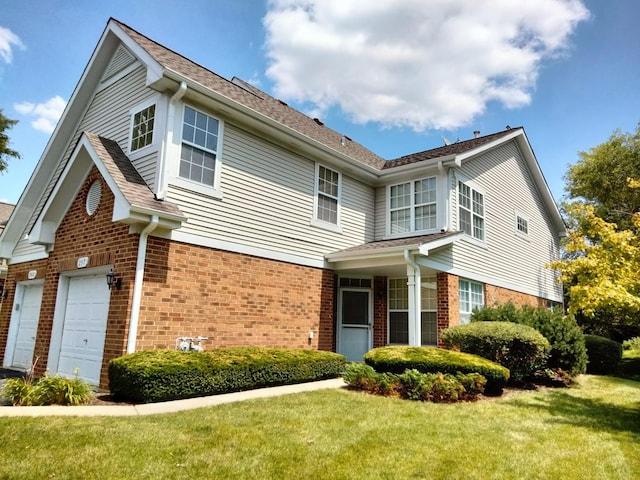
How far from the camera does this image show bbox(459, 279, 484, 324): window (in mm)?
13234

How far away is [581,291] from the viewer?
7418 mm

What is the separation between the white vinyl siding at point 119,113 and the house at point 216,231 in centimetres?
6

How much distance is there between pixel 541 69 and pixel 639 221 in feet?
26.6

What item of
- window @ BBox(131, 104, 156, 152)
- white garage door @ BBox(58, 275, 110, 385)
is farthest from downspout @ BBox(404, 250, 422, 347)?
white garage door @ BBox(58, 275, 110, 385)

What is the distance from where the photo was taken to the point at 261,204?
1058 centimetres

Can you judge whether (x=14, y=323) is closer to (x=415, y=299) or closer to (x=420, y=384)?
(x=415, y=299)

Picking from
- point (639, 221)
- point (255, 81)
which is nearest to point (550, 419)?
point (639, 221)

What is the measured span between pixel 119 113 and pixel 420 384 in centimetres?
920

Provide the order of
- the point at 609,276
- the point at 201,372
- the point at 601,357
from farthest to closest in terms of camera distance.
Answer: the point at 601,357, the point at 609,276, the point at 201,372

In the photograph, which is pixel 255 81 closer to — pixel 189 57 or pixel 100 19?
pixel 189 57

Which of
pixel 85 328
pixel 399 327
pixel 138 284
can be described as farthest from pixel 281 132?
pixel 399 327

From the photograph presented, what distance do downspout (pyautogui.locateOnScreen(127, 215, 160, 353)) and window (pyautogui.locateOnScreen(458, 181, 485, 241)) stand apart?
884 cm

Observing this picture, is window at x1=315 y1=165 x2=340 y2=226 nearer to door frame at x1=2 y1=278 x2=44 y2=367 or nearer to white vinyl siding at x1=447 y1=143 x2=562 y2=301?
white vinyl siding at x1=447 y1=143 x2=562 y2=301

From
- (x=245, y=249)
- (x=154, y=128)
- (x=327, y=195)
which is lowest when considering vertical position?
(x=245, y=249)
